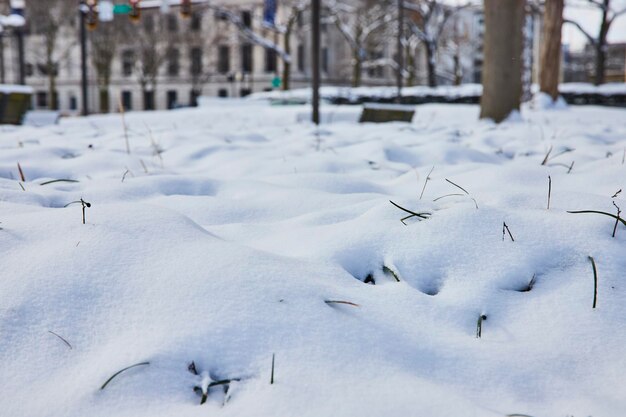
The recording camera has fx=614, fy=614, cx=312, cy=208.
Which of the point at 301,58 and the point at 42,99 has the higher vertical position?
the point at 301,58

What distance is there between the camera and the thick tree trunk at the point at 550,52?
52.2ft

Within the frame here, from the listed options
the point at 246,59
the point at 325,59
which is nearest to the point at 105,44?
the point at 246,59

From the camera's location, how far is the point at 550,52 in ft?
54.2

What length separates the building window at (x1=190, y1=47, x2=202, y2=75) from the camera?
1820 inches

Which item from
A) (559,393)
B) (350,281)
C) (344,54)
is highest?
(344,54)

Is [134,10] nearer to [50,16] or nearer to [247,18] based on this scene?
[50,16]

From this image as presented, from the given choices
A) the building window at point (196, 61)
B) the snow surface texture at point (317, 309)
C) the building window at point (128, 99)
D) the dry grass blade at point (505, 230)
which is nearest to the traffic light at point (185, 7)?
the snow surface texture at point (317, 309)

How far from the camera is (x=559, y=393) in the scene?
4.05ft

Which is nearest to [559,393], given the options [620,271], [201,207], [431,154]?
[620,271]

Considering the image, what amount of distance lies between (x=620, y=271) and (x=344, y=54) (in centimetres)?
5270

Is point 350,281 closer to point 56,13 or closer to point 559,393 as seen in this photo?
point 559,393

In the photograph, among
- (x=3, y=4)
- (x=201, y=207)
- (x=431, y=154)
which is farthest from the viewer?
(x=3, y=4)

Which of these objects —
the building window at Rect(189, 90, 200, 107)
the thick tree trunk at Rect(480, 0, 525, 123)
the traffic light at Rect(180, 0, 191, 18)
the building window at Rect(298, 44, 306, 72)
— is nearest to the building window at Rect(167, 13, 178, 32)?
the building window at Rect(189, 90, 200, 107)

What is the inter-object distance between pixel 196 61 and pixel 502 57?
1598 inches
